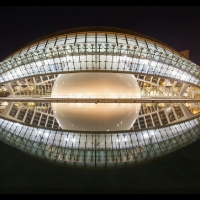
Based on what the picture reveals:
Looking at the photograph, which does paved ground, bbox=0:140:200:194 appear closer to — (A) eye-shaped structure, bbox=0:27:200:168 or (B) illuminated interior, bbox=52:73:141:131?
(A) eye-shaped structure, bbox=0:27:200:168

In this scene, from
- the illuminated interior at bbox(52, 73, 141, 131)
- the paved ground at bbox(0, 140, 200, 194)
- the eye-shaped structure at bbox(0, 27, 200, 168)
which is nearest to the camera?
the paved ground at bbox(0, 140, 200, 194)

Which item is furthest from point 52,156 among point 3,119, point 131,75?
point 131,75

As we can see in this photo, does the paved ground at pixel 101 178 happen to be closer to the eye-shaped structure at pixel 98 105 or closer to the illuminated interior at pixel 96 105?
the eye-shaped structure at pixel 98 105

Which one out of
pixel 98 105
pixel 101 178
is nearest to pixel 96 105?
pixel 98 105

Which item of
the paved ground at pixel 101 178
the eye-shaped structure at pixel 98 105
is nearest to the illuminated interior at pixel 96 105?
the eye-shaped structure at pixel 98 105

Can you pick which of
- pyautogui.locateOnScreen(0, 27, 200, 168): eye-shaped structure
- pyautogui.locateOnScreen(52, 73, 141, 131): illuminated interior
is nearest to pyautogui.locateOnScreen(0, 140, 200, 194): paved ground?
pyautogui.locateOnScreen(0, 27, 200, 168): eye-shaped structure

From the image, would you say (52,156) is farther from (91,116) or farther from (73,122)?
(91,116)
